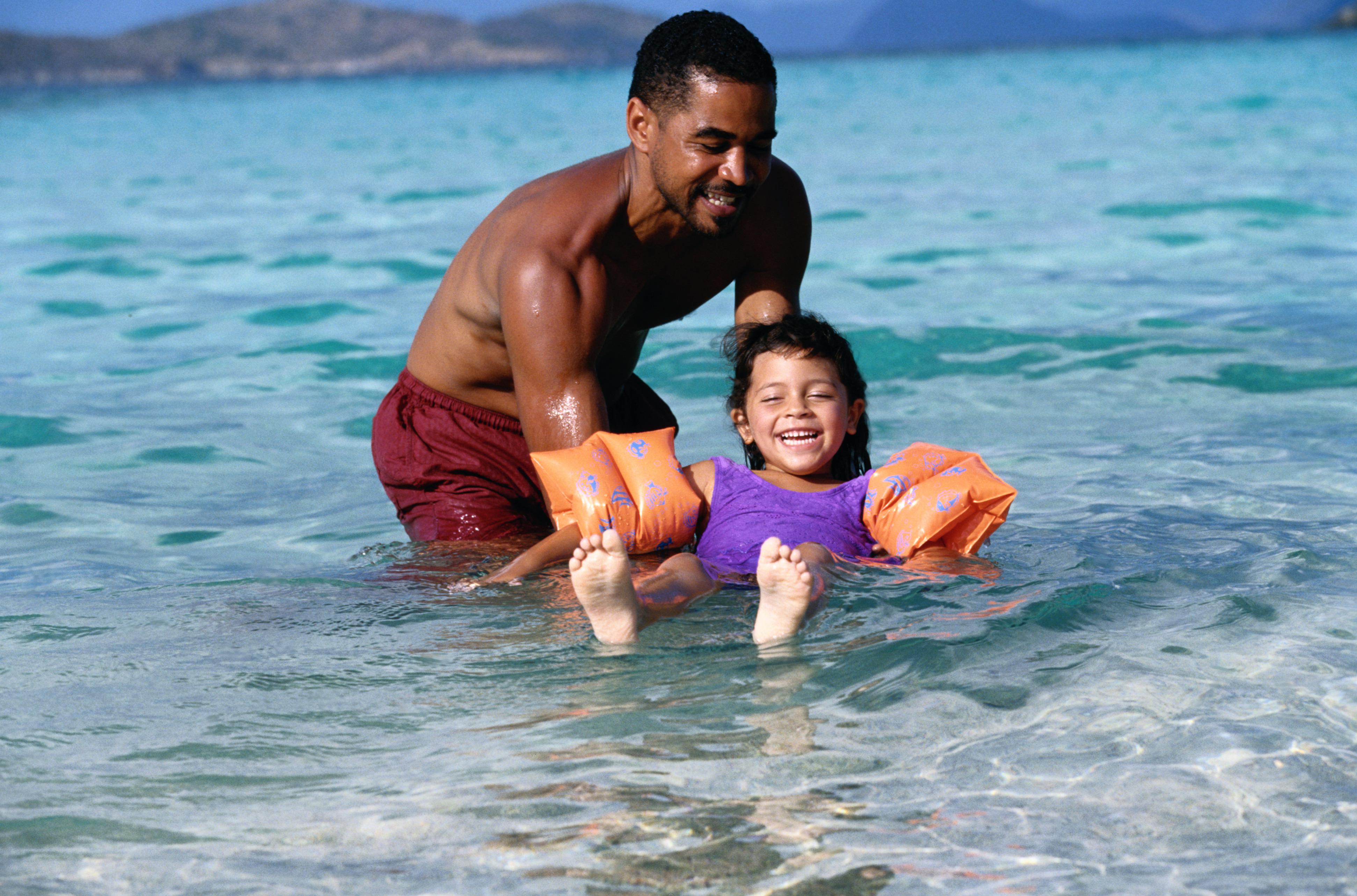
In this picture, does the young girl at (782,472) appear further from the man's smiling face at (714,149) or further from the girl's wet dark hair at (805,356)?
the man's smiling face at (714,149)

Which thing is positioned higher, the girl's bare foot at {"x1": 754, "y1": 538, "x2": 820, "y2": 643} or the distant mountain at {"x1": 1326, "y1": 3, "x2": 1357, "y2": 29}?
the distant mountain at {"x1": 1326, "y1": 3, "x2": 1357, "y2": 29}

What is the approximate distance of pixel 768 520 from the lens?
409cm

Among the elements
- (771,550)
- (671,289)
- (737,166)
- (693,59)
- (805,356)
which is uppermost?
(693,59)

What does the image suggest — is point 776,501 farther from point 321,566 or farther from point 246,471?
point 246,471

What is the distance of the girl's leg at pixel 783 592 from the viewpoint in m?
3.35

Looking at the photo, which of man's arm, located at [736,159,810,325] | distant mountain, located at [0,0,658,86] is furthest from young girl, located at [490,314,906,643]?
distant mountain, located at [0,0,658,86]

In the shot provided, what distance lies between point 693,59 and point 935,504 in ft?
4.70

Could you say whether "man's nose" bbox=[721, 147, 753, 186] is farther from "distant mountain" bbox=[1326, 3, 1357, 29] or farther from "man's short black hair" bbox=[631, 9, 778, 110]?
"distant mountain" bbox=[1326, 3, 1357, 29]

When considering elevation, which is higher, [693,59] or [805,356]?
[693,59]

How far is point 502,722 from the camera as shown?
3168 millimetres

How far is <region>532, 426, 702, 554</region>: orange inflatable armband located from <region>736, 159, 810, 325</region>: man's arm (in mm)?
599

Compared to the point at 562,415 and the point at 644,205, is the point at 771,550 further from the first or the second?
the point at 644,205

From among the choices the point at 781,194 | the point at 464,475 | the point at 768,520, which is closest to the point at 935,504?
the point at 768,520

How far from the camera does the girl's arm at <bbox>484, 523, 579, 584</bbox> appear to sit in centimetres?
393
